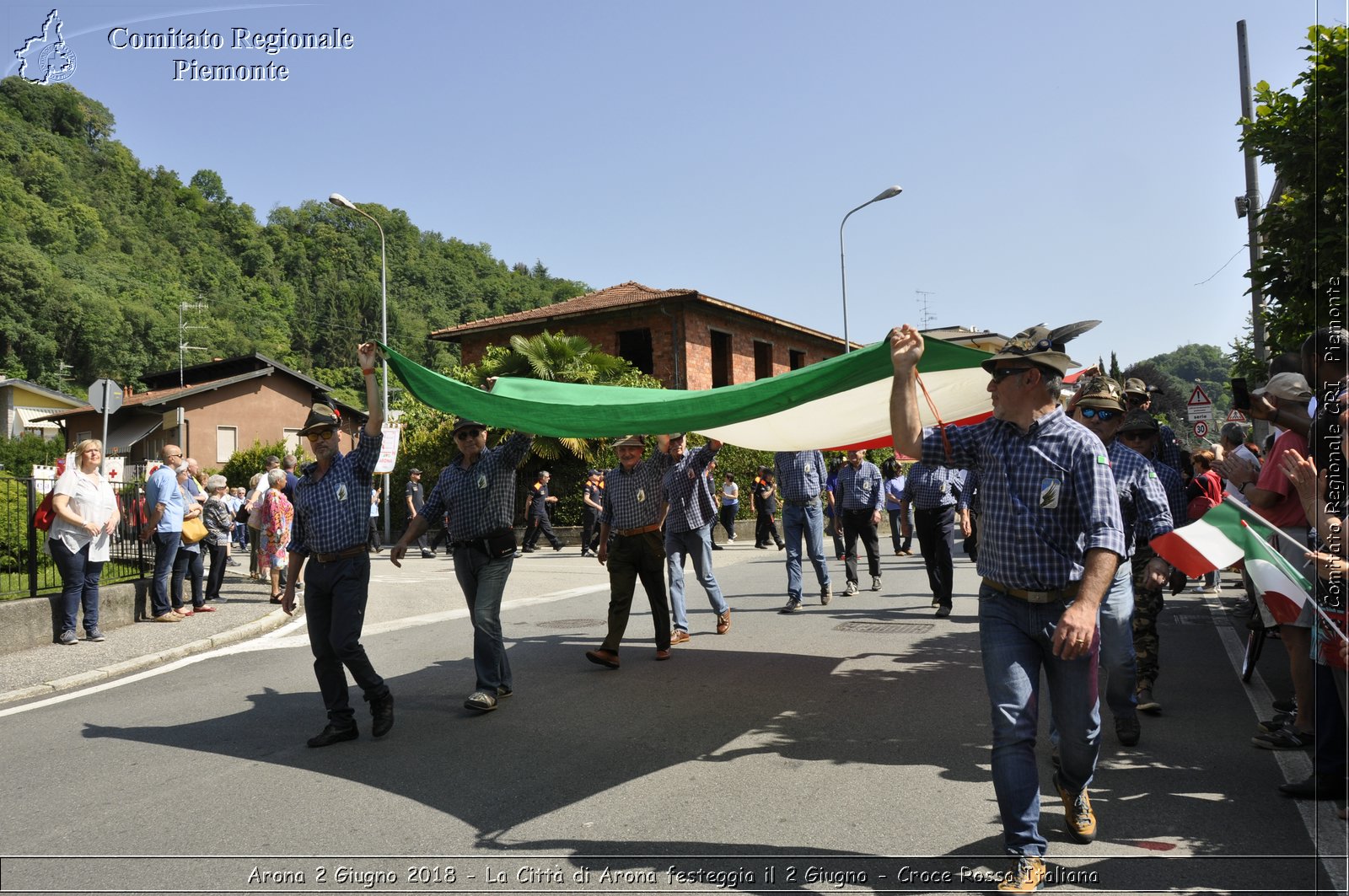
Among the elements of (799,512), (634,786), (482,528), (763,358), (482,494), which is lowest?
(634,786)

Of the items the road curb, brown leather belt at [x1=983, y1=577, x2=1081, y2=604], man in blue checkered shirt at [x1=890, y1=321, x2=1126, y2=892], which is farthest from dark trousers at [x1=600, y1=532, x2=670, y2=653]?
brown leather belt at [x1=983, y1=577, x2=1081, y2=604]

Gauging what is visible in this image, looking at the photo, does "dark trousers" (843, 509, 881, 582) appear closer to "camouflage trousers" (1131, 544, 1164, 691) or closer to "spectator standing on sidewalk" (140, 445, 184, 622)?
"camouflage trousers" (1131, 544, 1164, 691)

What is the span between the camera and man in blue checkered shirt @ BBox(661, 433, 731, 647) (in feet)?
27.5

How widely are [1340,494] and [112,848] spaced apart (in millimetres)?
5214

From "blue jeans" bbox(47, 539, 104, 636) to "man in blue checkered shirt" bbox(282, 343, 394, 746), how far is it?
4455 mm

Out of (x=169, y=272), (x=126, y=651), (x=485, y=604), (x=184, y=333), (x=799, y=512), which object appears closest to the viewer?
(x=485, y=604)

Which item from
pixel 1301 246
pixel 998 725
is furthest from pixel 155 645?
pixel 1301 246

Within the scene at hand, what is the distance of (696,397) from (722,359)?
28379 mm

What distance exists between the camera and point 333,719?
562cm

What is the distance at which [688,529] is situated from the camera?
8617 mm

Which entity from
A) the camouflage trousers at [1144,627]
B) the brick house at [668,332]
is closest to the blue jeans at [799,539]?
the camouflage trousers at [1144,627]

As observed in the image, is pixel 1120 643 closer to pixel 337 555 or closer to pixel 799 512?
pixel 337 555

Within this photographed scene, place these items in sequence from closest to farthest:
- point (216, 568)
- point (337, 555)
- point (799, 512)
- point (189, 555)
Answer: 1. point (337, 555)
2. point (799, 512)
3. point (189, 555)
4. point (216, 568)

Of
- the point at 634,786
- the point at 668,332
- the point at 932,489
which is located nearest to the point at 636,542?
the point at 634,786
